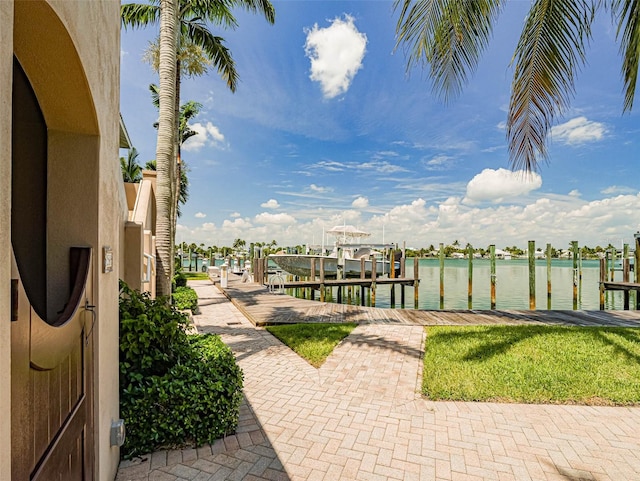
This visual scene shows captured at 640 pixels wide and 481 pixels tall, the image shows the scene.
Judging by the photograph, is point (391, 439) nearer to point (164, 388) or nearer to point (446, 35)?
point (164, 388)

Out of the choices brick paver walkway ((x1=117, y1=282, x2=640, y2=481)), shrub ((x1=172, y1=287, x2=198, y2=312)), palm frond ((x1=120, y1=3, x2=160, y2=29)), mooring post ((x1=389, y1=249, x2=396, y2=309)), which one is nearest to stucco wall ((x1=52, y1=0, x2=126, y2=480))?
brick paver walkway ((x1=117, y1=282, x2=640, y2=481))

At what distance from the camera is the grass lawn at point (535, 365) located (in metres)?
4.49

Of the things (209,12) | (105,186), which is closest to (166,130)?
(105,186)

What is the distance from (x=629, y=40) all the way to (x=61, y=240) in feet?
23.6

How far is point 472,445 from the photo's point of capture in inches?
132

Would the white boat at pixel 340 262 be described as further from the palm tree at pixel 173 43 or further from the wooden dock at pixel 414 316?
the palm tree at pixel 173 43

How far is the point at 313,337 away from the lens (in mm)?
7121

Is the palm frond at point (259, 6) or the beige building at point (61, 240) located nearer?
the beige building at point (61, 240)

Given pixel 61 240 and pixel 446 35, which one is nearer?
pixel 61 240

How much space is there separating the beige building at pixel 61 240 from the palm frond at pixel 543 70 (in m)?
5.44

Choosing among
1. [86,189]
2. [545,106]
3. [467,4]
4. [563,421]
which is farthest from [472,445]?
[467,4]

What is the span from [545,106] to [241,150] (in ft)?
64.1

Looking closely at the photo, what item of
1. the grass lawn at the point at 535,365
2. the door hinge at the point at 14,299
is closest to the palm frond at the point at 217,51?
the grass lawn at the point at 535,365

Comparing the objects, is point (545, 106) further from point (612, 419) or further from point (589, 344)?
point (589, 344)
